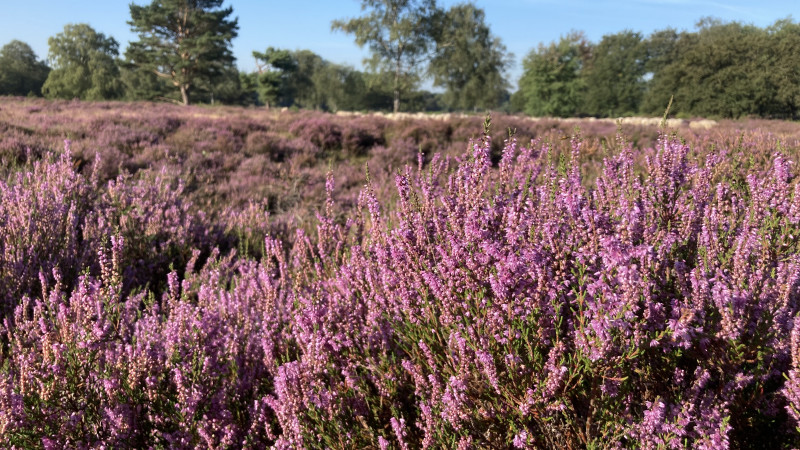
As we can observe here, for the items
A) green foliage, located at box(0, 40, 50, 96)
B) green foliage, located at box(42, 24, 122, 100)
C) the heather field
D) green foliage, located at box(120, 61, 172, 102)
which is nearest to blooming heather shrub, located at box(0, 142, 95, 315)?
the heather field

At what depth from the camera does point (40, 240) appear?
3.27 metres

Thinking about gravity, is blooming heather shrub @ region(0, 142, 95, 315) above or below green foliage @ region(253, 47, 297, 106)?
below

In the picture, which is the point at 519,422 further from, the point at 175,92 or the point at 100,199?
the point at 175,92

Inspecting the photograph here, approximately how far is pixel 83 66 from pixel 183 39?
70.7 ft

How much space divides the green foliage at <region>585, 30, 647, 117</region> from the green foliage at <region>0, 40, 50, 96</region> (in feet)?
194

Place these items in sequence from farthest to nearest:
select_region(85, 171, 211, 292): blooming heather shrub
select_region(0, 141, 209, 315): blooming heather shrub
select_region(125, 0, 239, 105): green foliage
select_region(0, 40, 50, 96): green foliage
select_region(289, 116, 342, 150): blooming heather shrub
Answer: select_region(0, 40, 50, 96): green foliage
select_region(125, 0, 239, 105): green foliage
select_region(289, 116, 342, 150): blooming heather shrub
select_region(85, 171, 211, 292): blooming heather shrub
select_region(0, 141, 209, 315): blooming heather shrub

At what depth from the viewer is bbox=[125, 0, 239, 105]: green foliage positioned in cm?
3741

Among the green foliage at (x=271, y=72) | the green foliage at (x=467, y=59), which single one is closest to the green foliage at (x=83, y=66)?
the green foliage at (x=271, y=72)

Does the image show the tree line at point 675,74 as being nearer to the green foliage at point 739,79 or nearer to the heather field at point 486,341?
the green foliage at point 739,79

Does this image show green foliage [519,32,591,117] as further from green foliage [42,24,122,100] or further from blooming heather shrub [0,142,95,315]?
blooming heather shrub [0,142,95,315]

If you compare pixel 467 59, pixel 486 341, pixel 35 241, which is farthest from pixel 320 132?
pixel 467 59

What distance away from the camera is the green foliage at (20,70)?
5065 cm

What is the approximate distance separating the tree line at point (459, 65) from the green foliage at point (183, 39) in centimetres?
9

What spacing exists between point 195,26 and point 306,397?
44.8m
